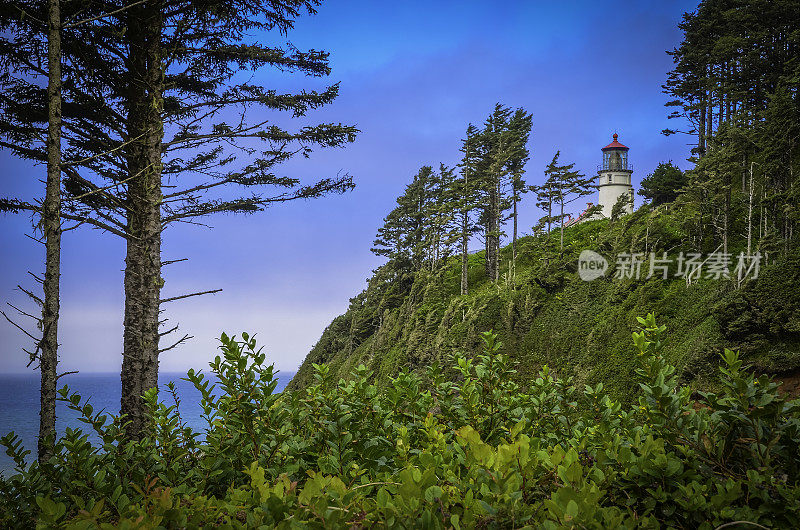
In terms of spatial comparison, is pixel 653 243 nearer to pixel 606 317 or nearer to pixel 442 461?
pixel 606 317

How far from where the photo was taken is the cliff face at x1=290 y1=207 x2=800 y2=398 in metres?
11.9

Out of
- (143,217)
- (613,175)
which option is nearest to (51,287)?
(143,217)

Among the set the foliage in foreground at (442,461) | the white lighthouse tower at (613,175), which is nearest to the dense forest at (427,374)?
the foliage in foreground at (442,461)

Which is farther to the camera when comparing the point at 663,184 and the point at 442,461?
the point at 663,184

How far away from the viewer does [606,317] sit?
15992 mm

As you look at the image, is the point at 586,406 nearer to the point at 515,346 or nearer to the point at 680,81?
the point at 515,346

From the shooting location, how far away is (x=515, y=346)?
60.4 feet

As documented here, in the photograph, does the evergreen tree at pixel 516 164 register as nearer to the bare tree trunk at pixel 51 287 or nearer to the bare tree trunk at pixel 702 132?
the bare tree trunk at pixel 702 132

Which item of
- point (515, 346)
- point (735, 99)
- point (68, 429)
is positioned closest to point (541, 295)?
point (515, 346)

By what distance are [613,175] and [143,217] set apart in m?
39.6

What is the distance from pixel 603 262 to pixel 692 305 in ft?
14.9

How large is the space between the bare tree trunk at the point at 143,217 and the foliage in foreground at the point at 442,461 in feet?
13.9

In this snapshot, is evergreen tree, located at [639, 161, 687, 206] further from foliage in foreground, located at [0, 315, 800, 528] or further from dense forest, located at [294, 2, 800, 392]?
foliage in foreground, located at [0, 315, 800, 528]

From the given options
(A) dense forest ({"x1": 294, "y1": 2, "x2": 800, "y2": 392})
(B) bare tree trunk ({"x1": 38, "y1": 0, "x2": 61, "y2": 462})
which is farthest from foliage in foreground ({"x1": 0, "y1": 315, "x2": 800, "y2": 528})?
(A) dense forest ({"x1": 294, "y1": 2, "x2": 800, "y2": 392})
